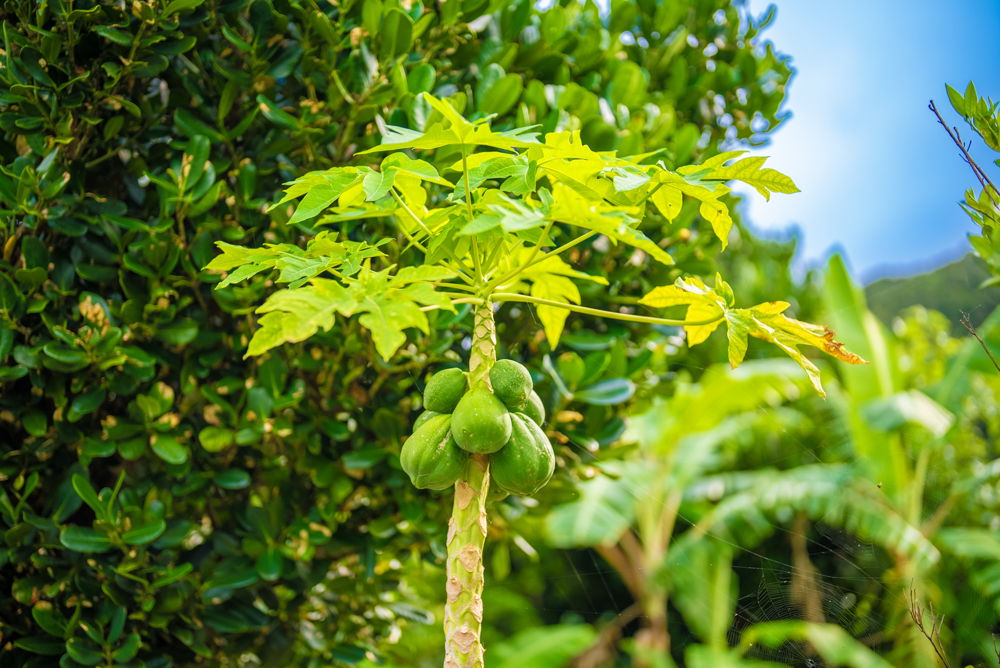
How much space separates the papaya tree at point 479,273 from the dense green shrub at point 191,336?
0.36 m

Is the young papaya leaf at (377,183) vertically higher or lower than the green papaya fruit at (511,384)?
higher

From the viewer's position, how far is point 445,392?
619 millimetres

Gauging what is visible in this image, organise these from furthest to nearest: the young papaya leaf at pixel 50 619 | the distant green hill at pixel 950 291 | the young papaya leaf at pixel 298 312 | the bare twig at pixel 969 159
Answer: the distant green hill at pixel 950 291 → the young papaya leaf at pixel 50 619 → the bare twig at pixel 969 159 → the young papaya leaf at pixel 298 312

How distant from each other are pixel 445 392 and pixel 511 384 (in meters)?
0.07

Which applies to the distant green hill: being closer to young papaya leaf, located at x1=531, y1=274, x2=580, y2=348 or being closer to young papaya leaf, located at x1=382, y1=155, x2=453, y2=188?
young papaya leaf, located at x1=531, y1=274, x2=580, y2=348

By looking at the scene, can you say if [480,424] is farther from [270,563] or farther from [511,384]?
[270,563]

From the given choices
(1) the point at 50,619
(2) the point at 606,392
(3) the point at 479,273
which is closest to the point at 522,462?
(3) the point at 479,273

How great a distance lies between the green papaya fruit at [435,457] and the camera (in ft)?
1.87

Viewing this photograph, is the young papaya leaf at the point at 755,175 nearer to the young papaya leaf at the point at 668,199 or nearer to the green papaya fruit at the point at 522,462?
the young papaya leaf at the point at 668,199

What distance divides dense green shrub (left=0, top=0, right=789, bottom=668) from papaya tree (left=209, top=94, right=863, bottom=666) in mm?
359

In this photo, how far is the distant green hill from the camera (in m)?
0.98

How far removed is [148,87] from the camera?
104cm

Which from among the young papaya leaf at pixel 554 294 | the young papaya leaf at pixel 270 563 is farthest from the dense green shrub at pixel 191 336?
the young papaya leaf at pixel 554 294

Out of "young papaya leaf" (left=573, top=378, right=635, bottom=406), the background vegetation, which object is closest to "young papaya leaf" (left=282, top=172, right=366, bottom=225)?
the background vegetation
